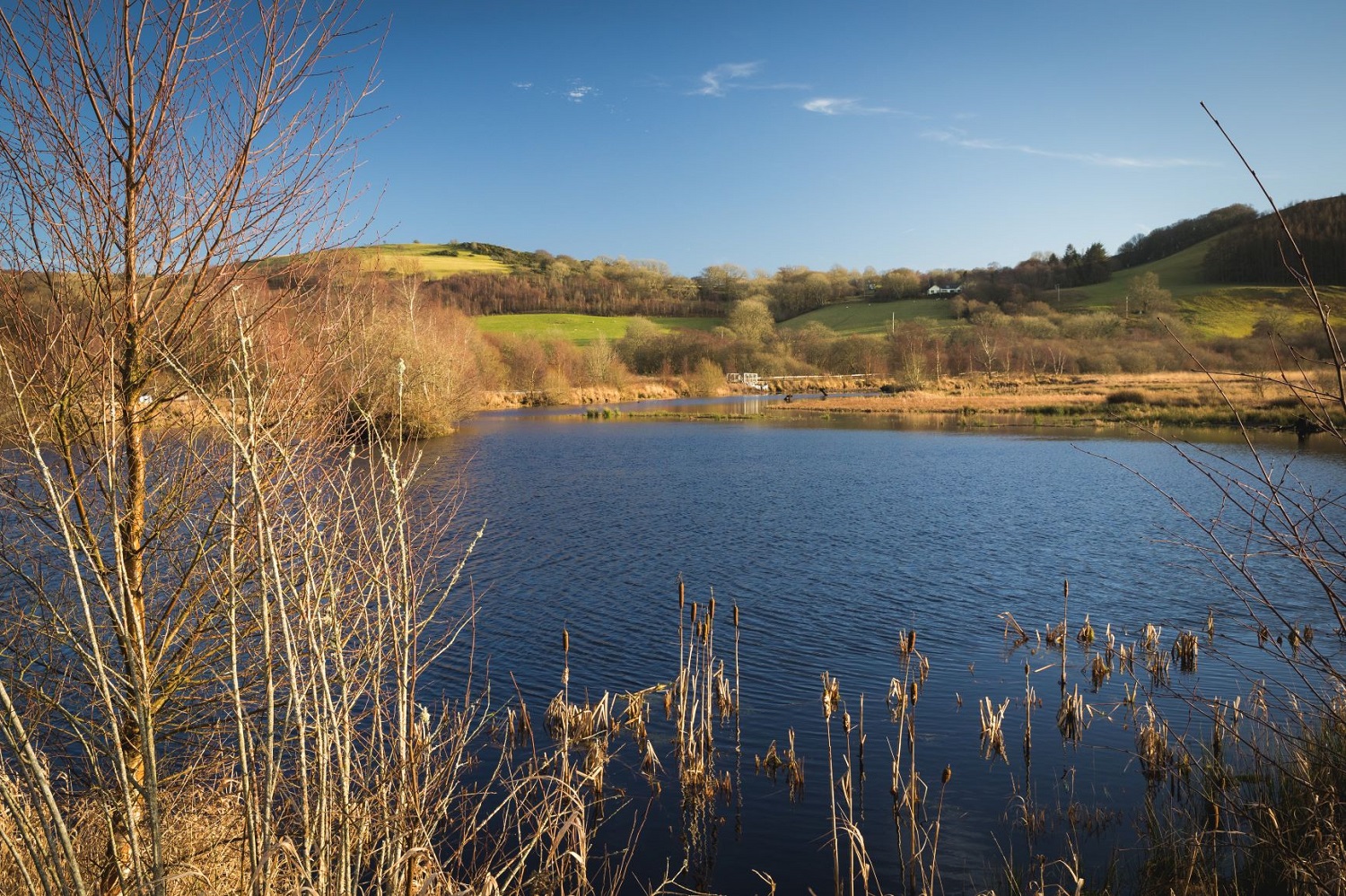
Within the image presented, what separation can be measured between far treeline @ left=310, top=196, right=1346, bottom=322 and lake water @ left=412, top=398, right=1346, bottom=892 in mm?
61947

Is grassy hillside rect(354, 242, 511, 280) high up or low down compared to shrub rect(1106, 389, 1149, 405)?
up

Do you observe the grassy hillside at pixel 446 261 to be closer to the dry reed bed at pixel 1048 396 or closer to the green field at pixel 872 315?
the green field at pixel 872 315

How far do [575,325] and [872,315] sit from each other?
35.4m

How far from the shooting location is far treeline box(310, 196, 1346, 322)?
83.9 meters

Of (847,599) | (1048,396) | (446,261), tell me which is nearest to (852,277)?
(446,261)

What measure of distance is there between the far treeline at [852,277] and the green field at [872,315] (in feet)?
13.1

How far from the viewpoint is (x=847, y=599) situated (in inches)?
516

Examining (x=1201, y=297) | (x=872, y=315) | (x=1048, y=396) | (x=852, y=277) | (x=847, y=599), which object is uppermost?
(x=852, y=277)

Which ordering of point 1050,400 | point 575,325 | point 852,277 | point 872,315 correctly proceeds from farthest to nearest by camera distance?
point 852,277, point 872,315, point 575,325, point 1050,400

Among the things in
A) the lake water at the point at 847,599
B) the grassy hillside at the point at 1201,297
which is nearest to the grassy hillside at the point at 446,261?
the grassy hillside at the point at 1201,297

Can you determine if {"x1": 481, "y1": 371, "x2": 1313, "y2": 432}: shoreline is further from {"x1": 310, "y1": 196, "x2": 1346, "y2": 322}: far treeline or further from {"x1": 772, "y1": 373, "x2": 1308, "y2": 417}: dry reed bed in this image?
{"x1": 310, "y1": 196, "x2": 1346, "y2": 322}: far treeline

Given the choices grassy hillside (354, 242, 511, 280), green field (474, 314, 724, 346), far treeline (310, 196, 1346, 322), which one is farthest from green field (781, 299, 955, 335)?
grassy hillside (354, 242, 511, 280)

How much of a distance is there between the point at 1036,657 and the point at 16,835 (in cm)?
1015

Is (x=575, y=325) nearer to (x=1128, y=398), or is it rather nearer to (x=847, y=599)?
(x=1128, y=398)
